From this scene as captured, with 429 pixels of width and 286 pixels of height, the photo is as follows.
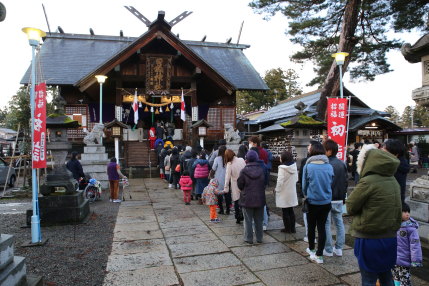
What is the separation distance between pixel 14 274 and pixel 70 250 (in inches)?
78.9

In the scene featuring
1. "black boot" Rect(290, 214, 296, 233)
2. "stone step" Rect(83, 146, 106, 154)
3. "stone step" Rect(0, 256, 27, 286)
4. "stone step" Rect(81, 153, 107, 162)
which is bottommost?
"black boot" Rect(290, 214, 296, 233)

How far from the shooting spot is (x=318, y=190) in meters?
3.84

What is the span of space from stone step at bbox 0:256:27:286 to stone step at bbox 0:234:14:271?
5 cm

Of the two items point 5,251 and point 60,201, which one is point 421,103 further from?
point 60,201

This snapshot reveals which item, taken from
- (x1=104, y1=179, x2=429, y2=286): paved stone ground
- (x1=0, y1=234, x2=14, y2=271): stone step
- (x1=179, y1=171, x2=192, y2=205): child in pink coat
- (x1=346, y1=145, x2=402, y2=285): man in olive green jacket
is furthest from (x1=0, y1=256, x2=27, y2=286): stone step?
(x1=179, y1=171, x2=192, y2=205): child in pink coat

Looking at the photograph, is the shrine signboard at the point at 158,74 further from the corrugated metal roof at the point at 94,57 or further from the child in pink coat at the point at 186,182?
the child in pink coat at the point at 186,182

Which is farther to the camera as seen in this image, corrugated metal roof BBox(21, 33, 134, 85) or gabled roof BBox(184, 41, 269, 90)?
gabled roof BBox(184, 41, 269, 90)

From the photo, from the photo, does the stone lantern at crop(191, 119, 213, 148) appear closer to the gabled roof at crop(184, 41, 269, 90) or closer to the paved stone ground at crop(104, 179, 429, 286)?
the gabled roof at crop(184, 41, 269, 90)

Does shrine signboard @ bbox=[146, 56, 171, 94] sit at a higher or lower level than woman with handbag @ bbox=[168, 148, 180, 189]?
higher

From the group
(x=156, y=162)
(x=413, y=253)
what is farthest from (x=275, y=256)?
(x=156, y=162)

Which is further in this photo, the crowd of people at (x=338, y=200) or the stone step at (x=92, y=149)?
the stone step at (x=92, y=149)

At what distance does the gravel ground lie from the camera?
3820 millimetres

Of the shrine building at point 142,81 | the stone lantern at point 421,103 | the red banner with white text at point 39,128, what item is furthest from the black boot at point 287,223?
the shrine building at point 142,81

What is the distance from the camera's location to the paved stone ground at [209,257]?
142 inches
